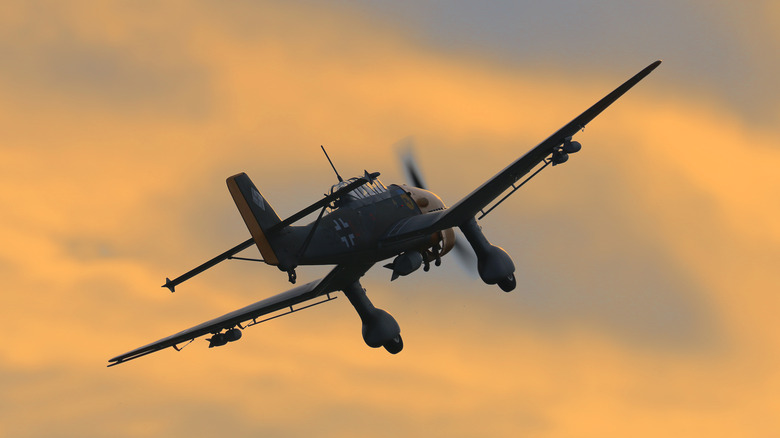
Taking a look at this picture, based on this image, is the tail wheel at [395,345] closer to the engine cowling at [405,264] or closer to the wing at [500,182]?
the engine cowling at [405,264]

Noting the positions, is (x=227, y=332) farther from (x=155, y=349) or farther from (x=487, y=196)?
(x=487, y=196)

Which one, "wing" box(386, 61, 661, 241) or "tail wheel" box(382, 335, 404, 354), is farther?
"tail wheel" box(382, 335, 404, 354)

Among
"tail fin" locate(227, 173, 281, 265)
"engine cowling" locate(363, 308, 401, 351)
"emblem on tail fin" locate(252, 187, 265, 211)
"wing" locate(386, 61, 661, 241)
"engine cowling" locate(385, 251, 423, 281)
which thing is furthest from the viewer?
"engine cowling" locate(363, 308, 401, 351)

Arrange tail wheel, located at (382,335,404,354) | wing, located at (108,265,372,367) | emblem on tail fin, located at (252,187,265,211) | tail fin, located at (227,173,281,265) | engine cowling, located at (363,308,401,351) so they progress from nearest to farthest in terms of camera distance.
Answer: tail fin, located at (227,173,281,265)
emblem on tail fin, located at (252,187,265,211)
wing, located at (108,265,372,367)
engine cowling, located at (363,308,401,351)
tail wheel, located at (382,335,404,354)

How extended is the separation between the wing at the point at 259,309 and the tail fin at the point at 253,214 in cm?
576

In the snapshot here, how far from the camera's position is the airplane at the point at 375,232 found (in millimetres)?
36031

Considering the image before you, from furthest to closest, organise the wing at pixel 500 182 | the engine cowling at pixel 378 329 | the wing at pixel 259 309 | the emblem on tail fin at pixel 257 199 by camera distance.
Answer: the engine cowling at pixel 378 329
the wing at pixel 259 309
the wing at pixel 500 182
the emblem on tail fin at pixel 257 199

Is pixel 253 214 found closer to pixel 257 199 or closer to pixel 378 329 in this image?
pixel 257 199

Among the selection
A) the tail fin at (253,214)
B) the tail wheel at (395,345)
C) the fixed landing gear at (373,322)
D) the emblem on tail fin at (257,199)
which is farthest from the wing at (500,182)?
the tail wheel at (395,345)

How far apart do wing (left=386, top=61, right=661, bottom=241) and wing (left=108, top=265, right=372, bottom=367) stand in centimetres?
312

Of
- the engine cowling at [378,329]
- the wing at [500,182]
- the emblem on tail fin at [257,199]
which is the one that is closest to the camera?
the emblem on tail fin at [257,199]

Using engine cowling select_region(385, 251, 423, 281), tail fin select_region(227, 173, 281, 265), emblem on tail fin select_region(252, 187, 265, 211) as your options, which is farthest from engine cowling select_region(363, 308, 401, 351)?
emblem on tail fin select_region(252, 187, 265, 211)

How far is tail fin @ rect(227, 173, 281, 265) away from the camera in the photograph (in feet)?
118

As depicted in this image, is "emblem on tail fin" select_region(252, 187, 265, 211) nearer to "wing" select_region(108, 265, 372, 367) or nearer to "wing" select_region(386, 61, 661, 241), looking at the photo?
"wing" select_region(386, 61, 661, 241)
